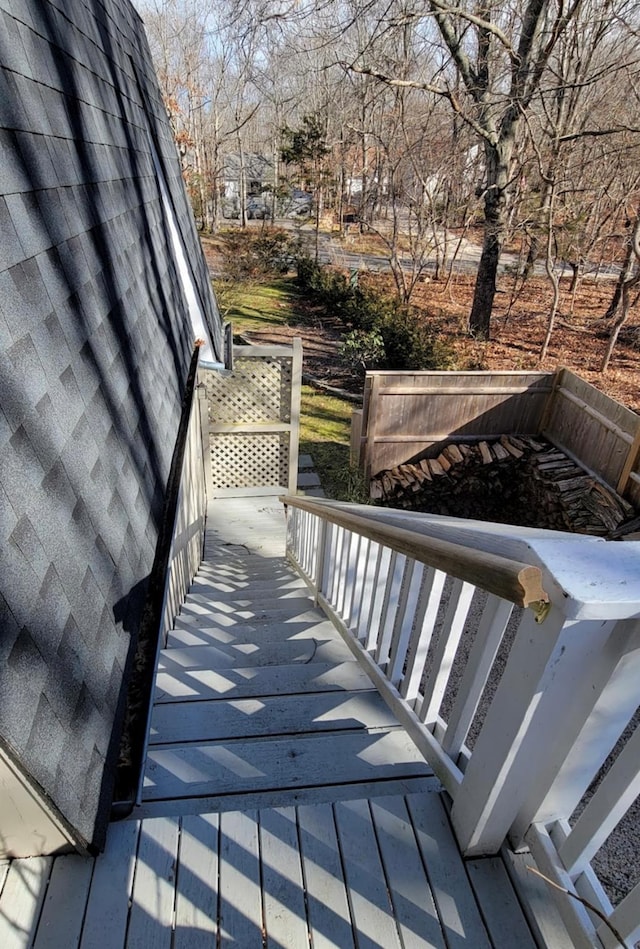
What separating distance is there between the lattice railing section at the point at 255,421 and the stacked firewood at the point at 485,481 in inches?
60.8

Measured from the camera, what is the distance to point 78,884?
1.28 metres

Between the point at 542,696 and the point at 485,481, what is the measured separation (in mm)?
6949

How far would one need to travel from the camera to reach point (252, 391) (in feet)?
23.5

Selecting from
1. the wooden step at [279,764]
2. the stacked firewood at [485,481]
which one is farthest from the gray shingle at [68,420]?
the stacked firewood at [485,481]

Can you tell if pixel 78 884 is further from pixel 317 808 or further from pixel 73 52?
pixel 73 52

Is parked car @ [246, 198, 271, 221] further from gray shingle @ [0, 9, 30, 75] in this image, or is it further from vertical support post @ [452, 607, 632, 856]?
vertical support post @ [452, 607, 632, 856]

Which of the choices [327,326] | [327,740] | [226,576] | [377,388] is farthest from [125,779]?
[327,326]

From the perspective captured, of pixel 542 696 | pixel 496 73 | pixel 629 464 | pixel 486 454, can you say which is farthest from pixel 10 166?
pixel 496 73

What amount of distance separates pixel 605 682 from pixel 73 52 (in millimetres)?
3104

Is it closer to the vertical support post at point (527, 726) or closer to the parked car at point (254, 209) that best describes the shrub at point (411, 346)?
the vertical support post at point (527, 726)

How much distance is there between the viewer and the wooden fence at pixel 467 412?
286 inches

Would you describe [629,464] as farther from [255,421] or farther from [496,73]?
[496,73]

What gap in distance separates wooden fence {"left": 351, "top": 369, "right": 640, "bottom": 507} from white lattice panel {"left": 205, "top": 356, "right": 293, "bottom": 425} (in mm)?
1166

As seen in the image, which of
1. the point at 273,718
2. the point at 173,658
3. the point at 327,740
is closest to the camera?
the point at 327,740
